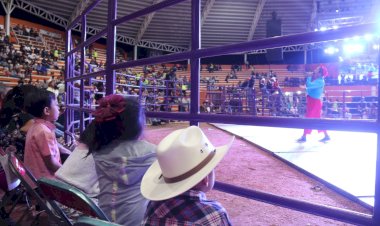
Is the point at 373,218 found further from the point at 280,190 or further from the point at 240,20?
the point at 240,20

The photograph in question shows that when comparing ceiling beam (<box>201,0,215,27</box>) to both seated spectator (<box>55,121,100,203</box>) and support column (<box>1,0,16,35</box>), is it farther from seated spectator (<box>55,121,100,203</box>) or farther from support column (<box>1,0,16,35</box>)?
seated spectator (<box>55,121,100,203</box>)

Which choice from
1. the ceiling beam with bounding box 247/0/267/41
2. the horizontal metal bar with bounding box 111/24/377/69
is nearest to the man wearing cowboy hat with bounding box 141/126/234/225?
the horizontal metal bar with bounding box 111/24/377/69

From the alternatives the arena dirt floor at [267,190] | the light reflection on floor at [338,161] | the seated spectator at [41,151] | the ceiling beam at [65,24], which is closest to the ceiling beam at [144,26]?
the ceiling beam at [65,24]

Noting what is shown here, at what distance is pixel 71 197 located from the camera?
3.16 feet

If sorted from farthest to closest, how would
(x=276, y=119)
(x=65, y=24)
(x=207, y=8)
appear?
1. (x=207, y=8)
2. (x=65, y=24)
3. (x=276, y=119)

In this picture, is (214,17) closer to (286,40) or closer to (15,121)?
(15,121)

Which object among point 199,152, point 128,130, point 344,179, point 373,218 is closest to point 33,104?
point 128,130

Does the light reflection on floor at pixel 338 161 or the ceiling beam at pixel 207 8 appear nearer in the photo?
the light reflection on floor at pixel 338 161

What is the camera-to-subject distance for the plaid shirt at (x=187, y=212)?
912 mm

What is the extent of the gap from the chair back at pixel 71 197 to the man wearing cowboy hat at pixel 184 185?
0.16 m

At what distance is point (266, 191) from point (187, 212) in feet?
6.34

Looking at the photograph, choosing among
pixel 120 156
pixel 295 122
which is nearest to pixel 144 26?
pixel 120 156

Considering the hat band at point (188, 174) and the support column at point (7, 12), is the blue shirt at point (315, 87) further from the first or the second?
the support column at point (7, 12)

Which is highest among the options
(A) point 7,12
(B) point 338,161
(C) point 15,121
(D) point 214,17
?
(D) point 214,17
